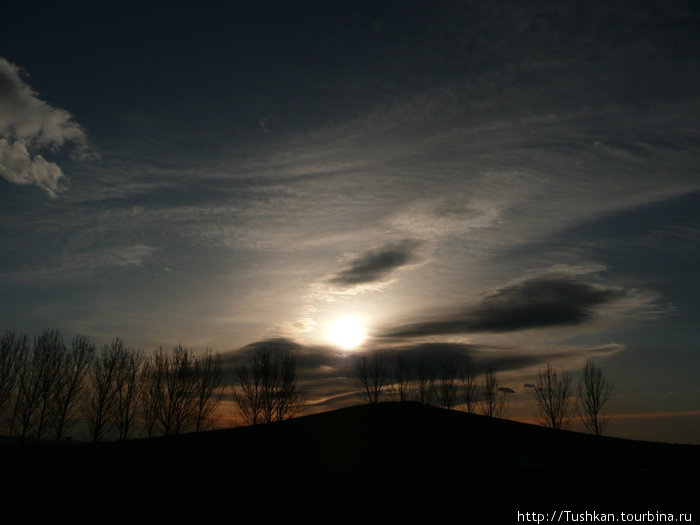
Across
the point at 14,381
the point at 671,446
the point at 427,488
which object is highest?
the point at 14,381

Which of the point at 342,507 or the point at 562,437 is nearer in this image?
the point at 342,507

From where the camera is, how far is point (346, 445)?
65688 millimetres

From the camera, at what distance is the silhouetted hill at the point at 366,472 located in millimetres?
29875

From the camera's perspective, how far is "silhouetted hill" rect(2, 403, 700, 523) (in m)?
29.9

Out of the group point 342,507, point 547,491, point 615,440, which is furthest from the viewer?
point 615,440

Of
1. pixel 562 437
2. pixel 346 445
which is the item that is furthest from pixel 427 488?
pixel 562 437

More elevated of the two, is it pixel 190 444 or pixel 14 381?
pixel 14 381

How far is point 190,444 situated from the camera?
212 feet

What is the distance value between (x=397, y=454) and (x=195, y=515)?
3925cm

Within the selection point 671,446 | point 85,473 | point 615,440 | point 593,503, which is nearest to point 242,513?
point 593,503

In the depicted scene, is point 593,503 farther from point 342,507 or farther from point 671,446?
point 671,446

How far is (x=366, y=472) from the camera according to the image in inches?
2020

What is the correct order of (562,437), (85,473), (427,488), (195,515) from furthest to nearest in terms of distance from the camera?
(562,437) < (85,473) < (427,488) < (195,515)

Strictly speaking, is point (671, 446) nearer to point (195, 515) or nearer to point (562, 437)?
point (562, 437)
